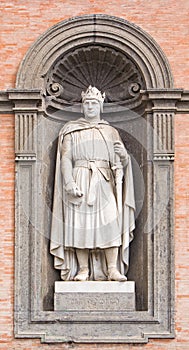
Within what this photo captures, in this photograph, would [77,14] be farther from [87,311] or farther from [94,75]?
[87,311]

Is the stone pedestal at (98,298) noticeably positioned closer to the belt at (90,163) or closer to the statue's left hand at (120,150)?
the belt at (90,163)

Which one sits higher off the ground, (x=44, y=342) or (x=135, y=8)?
(x=135, y=8)

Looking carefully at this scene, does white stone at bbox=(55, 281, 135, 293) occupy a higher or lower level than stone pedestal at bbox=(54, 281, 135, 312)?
higher

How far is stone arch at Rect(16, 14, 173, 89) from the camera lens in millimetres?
18234

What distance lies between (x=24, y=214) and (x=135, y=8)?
3348 mm

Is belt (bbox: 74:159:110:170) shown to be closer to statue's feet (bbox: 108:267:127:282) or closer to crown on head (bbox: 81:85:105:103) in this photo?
crown on head (bbox: 81:85:105:103)

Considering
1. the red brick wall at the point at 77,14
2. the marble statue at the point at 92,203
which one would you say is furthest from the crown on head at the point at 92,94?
the red brick wall at the point at 77,14

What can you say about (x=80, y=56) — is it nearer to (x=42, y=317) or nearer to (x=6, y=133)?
(x=6, y=133)

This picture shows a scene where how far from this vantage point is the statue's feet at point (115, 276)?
58.7 ft

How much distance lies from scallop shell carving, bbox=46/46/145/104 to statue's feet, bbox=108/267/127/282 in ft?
8.37

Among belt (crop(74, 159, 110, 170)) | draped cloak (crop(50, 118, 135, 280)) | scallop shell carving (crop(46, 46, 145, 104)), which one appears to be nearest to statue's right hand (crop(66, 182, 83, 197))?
draped cloak (crop(50, 118, 135, 280))

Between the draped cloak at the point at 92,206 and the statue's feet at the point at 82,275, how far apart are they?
0.37 feet

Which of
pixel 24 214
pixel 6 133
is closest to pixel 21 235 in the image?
pixel 24 214

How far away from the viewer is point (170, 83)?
59.5ft
